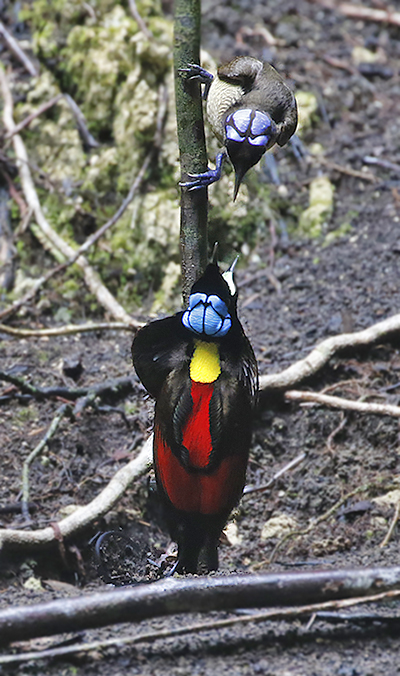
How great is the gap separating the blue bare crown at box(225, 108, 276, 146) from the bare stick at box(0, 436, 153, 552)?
1.23 meters

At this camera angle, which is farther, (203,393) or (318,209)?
(318,209)

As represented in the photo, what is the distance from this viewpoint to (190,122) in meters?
2.10

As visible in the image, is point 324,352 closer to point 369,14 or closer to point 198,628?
point 198,628

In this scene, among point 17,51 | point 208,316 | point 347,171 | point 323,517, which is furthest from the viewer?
point 17,51

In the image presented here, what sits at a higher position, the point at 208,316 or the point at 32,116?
the point at 32,116

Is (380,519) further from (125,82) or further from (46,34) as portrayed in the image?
(46,34)

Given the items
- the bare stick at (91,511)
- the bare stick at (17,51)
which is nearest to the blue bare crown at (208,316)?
the bare stick at (91,511)

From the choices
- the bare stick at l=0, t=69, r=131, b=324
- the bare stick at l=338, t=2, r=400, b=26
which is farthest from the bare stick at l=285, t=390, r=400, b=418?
the bare stick at l=338, t=2, r=400, b=26

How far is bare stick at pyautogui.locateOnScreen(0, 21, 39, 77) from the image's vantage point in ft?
15.7

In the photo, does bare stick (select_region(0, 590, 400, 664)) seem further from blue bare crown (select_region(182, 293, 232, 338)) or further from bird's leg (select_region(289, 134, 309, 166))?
bird's leg (select_region(289, 134, 309, 166))

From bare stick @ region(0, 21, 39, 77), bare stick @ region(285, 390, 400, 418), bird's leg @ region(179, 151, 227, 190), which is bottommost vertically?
bare stick @ region(285, 390, 400, 418)

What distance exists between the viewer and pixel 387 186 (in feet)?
14.7

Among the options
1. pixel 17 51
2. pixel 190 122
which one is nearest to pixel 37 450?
pixel 190 122

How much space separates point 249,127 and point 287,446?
1.58 m
